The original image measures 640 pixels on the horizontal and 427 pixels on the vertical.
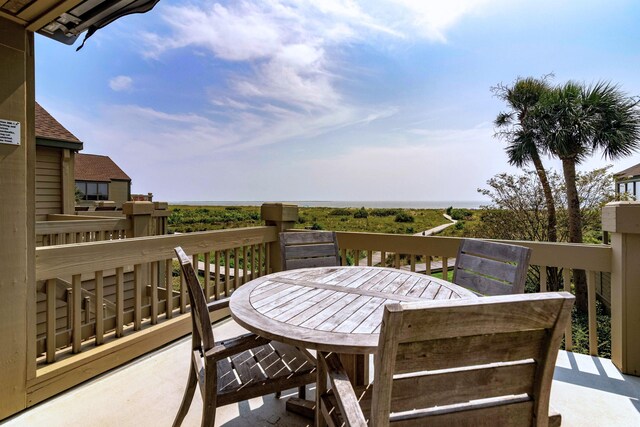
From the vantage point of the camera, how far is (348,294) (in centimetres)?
176

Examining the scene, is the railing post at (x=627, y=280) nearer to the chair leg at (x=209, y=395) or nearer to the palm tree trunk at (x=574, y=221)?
the chair leg at (x=209, y=395)

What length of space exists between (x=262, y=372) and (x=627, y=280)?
2.65 meters

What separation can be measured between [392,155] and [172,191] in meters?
13.0

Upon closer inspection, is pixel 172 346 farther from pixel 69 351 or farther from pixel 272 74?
pixel 272 74

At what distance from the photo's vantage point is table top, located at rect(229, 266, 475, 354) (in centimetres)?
119

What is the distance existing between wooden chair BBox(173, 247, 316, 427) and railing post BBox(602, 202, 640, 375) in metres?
2.38

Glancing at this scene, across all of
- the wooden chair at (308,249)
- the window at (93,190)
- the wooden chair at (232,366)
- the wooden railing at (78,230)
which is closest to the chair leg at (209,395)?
the wooden chair at (232,366)

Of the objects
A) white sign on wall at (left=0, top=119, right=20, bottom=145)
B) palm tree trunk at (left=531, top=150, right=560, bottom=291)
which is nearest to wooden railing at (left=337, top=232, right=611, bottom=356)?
white sign on wall at (left=0, top=119, right=20, bottom=145)

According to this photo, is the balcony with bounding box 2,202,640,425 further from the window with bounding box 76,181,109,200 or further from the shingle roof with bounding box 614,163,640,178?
the window with bounding box 76,181,109,200

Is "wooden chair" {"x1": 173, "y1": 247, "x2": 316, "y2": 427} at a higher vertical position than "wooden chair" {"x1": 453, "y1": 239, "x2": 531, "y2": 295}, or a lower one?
lower

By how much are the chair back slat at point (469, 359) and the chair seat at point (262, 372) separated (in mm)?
796

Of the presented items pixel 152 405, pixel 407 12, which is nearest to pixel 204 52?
pixel 407 12

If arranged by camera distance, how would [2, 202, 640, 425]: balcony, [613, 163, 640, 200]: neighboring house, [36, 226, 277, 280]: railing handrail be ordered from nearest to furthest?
[2, 202, 640, 425]: balcony → [36, 226, 277, 280]: railing handrail → [613, 163, 640, 200]: neighboring house

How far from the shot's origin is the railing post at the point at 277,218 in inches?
151
